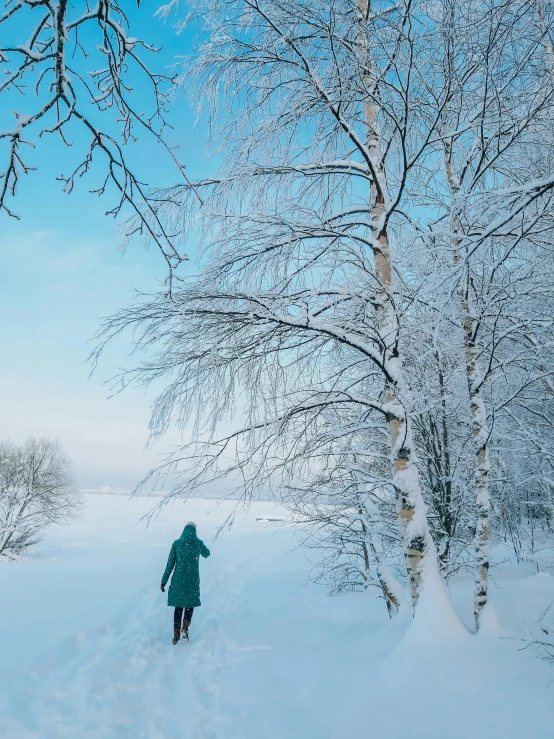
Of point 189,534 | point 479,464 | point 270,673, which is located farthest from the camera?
point 189,534

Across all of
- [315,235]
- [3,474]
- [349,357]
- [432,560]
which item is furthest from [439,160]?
[3,474]

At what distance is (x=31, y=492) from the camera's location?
23156mm

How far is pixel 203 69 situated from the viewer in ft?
13.3

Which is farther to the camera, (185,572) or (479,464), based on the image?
(185,572)

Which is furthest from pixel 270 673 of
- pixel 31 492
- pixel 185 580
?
pixel 31 492

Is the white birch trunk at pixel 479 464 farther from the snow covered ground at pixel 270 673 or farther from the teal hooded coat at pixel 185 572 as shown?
the teal hooded coat at pixel 185 572

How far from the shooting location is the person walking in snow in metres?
5.38

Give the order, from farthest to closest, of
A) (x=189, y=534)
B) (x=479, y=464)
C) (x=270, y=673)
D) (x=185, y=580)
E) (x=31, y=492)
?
(x=31, y=492)
(x=189, y=534)
(x=185, y=580)
(x=270, y=673)
(x=479, y=464)

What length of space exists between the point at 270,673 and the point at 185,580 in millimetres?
1897

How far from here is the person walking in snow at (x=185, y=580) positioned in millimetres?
5383

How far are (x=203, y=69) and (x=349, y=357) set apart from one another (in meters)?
3.29

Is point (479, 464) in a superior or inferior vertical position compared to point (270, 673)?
superior

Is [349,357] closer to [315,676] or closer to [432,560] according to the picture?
[432,560]

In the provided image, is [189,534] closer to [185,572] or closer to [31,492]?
[185,572]
